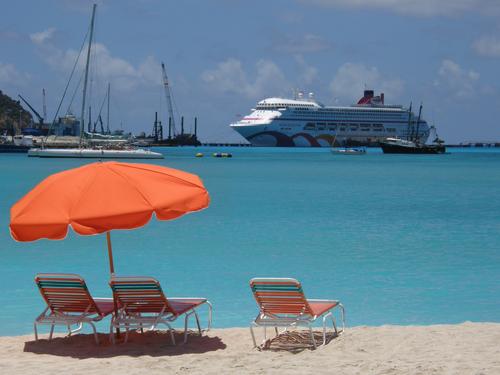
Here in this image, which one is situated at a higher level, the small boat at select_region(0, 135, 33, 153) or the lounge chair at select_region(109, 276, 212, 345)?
the lounge chair at select_region(109, 276, 212, 345)

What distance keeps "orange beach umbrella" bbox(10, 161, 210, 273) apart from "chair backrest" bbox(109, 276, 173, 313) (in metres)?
0.56

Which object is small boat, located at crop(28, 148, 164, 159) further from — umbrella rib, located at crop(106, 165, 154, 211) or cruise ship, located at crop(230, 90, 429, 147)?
cruise ship, located at crop(230, 90, 429, 147)

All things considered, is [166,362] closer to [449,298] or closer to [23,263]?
[449,298]

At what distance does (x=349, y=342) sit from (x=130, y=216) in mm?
2001

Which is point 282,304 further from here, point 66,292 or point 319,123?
point 319,123

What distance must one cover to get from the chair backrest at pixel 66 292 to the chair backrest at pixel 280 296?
4.16 ft

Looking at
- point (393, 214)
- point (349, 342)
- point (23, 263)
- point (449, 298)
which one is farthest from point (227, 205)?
point (349, 342)

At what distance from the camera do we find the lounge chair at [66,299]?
22.1ft

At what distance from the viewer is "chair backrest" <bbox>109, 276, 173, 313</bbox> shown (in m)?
6.59

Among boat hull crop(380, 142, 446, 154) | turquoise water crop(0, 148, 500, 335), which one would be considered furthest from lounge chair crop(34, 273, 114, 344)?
→ boat hull crop(380, 142, 446, 154)

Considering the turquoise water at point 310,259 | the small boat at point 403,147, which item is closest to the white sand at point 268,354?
the turquoise water at point 310,259

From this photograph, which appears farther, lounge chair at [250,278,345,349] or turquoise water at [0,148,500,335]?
turquoise water at [0,148,500,335]

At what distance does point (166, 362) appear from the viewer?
20.7ft

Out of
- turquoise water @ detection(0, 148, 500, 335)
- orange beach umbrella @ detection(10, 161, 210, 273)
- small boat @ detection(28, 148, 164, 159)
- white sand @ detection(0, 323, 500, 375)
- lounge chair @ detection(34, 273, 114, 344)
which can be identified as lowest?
small boat @ detection(28, 148, 164, 159)
